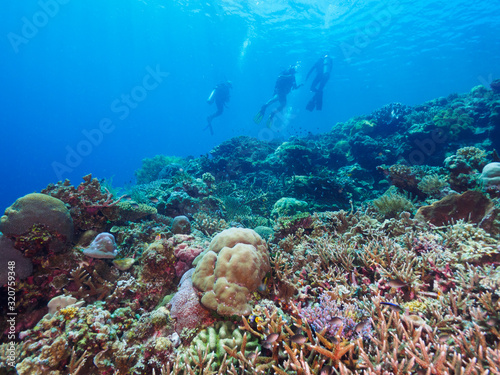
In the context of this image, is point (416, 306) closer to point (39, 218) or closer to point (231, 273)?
point (231, 273)

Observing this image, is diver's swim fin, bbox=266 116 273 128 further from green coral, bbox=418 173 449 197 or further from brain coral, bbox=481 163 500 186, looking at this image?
brain coral, bbox=481 163 500 186

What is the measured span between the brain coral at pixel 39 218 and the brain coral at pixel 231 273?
2.97 metres

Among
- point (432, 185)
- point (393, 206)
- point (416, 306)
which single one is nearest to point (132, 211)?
point (416, 306)

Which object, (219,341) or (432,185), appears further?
(432,185)

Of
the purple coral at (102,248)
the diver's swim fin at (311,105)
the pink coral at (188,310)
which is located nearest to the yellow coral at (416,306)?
the pink coral at (188,310)

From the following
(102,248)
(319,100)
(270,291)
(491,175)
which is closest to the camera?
(270,291)

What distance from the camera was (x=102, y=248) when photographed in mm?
4320

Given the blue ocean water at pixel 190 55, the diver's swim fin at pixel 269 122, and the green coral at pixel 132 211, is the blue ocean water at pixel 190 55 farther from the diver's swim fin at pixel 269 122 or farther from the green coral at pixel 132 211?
the green coral at pixel 132 211

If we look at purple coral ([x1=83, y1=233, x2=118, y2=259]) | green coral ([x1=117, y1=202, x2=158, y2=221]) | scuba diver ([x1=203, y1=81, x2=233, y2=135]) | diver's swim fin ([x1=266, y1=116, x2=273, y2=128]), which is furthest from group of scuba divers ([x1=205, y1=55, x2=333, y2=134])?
purple coral ([x1=83, y1=233, x2=118, y2=259])

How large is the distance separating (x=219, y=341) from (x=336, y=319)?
5.47 feet

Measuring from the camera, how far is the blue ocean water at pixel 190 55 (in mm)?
31094

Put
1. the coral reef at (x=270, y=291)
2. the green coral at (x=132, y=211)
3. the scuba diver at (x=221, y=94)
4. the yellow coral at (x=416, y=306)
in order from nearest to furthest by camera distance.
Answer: the coral reef at (x=270, y=291) < the yellow coral at (x=416, y=306) < the green coral at (x=132, y=211) < the scuba diver at (x=221, y=94)

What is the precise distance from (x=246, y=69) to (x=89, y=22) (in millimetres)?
41215

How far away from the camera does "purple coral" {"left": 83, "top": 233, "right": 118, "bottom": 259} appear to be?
13.8 feet
